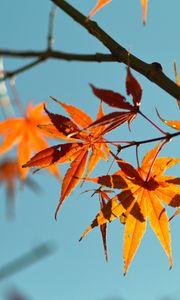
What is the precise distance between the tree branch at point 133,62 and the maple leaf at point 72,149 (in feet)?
0.51

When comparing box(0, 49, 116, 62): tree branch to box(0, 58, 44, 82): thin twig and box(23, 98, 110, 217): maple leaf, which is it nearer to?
box(0, 58, 44, 82): thin twig

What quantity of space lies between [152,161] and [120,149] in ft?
0.22

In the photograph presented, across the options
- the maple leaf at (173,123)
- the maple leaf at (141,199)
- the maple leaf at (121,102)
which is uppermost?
the maple leaf at (121,102)

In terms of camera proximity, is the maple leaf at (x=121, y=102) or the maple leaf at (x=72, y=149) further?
the maple leaf at (x=72, y=149)

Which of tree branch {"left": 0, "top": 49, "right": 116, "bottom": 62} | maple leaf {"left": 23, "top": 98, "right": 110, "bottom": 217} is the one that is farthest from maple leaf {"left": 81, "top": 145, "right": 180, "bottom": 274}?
tree branch {"left": 0, "top": 49, "right": 116, "bottom": 62}

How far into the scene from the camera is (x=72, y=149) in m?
1.01

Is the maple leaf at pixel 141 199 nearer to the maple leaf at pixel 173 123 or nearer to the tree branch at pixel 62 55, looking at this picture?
the maple leaf at pixel 173 123

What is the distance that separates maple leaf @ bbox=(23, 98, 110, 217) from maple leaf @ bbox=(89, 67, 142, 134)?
0.06 metres

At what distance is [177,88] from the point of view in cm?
81

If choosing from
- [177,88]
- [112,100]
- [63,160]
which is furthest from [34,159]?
[177,88]

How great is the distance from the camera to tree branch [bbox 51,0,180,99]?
0.81 metres

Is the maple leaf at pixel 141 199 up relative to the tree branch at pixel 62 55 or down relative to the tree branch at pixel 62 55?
down

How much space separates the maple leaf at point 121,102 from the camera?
2.74 feet

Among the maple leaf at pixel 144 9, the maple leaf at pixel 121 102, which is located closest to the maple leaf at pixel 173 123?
the maple leaf at pixel 121 102
